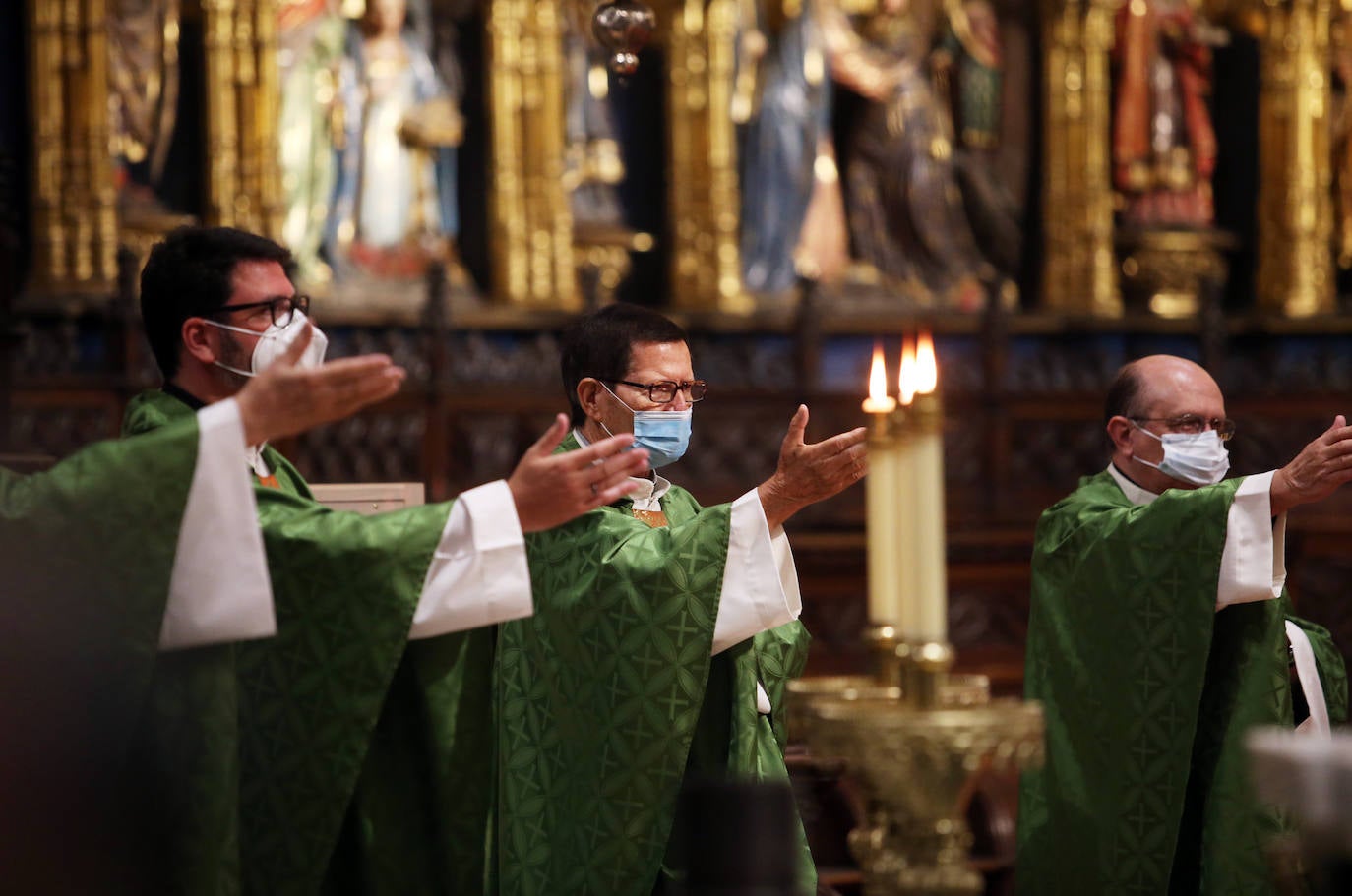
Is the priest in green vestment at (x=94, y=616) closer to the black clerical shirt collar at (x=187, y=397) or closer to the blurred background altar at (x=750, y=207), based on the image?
the black clerical shirt collar at (x=187, y=397)

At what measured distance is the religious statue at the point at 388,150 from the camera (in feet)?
29.8

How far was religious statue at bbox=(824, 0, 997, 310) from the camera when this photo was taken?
975 cm

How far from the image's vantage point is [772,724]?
3553 millimetres

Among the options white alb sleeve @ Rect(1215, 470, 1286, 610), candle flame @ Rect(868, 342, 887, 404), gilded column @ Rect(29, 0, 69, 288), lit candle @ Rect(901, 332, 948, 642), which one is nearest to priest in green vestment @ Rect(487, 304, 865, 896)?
candle flame @ Rect(868, 342, 887, 404)

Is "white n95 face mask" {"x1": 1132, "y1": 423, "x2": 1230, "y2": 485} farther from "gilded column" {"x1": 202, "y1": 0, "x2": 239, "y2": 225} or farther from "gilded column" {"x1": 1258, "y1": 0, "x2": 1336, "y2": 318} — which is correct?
"gilded column" {"x1": 1258, "y1": 0, "x2": 1336, "y2": 318}

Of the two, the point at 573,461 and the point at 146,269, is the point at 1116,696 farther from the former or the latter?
the point at 146,269

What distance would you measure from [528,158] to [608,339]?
19.0 feet

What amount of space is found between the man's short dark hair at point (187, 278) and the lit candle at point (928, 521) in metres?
1.50

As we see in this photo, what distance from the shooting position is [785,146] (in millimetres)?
9648

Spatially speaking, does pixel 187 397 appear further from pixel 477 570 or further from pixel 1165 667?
pixel 1165 667

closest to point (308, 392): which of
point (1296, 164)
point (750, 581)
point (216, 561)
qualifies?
point (216, 561)

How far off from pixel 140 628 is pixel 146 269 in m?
0.81

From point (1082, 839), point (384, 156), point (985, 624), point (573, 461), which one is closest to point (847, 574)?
point (985, 624)

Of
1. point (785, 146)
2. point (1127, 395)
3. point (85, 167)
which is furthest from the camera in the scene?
point (785, 146)
